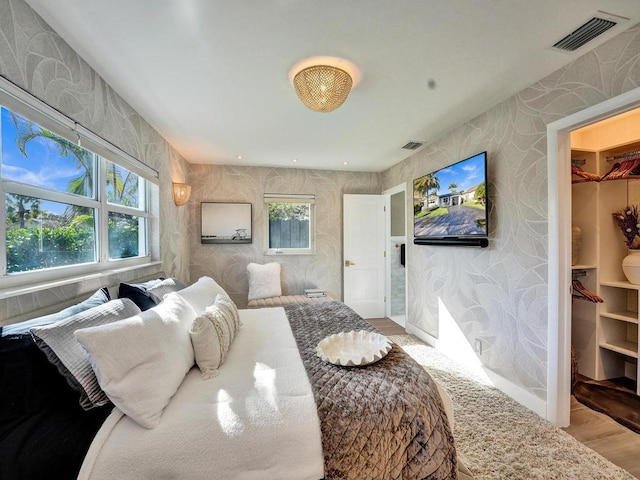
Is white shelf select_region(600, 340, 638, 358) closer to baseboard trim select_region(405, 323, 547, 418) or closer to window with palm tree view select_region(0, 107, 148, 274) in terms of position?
baseboard trim select_region(405, 323, 547, 418)

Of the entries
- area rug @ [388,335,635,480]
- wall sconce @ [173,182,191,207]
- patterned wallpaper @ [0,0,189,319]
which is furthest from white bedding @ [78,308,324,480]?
wall sconce @ [173,182,191,207]

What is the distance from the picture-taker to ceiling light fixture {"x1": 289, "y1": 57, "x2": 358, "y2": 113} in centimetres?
177

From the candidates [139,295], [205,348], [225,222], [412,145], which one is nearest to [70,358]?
[205,348]

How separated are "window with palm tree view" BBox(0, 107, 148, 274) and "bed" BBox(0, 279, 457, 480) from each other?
0.75 metres

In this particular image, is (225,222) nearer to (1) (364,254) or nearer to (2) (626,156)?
(1) (364,254)

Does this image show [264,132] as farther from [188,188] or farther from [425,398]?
[425,398]

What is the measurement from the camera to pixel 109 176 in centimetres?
223

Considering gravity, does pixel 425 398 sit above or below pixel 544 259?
below

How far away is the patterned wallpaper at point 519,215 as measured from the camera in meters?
1.67

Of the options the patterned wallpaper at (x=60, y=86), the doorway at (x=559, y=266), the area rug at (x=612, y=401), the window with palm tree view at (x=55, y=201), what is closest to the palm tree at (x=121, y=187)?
the window with palm tree view at (x=55, y=201)

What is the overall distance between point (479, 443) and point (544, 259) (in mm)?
1309

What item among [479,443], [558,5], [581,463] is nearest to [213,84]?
[558,5]

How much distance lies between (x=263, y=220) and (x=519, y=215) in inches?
128

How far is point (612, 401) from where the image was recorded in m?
2.16
